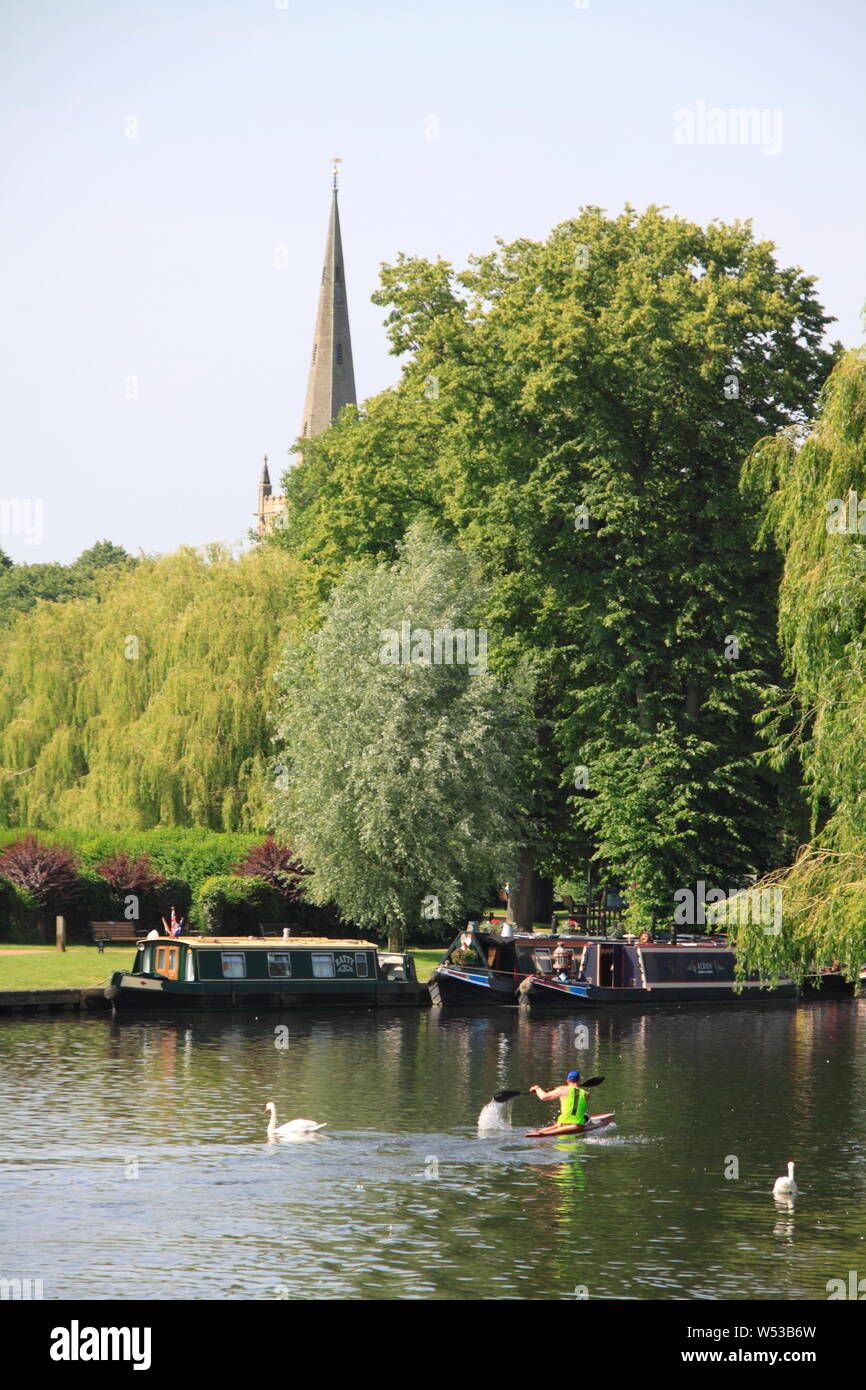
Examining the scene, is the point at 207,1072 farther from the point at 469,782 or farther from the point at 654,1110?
the point at 469,782

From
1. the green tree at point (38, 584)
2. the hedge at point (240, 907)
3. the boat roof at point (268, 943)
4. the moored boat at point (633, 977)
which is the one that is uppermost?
the green tree at point (38, 584)

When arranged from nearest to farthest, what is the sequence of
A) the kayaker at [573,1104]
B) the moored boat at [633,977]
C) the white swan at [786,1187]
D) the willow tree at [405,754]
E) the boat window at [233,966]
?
the white swan at [786,1187]
the kayaker at [573,1104]
the boat window at [233,966]
the moored boat at [633,977]
the willow tree at [405,754]

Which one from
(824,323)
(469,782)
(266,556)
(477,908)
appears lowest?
(477,908)

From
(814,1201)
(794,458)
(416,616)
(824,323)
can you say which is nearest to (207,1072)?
(814,1201)

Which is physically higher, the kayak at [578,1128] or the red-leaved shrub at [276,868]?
the red-leaved shrub at [276,868]

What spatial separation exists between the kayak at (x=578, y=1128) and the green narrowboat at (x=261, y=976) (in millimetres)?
18243

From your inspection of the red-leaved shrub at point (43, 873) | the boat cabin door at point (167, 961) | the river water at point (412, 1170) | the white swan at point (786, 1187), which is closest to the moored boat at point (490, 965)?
the river water at point (412, 1170)

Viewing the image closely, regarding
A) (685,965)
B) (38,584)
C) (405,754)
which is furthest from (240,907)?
(38,584)

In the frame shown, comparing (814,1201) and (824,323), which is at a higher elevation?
(824,323)

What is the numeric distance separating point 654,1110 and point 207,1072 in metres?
9.50

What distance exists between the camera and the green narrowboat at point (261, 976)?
46.7 m

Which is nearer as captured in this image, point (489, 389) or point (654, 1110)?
point (654, 1110)

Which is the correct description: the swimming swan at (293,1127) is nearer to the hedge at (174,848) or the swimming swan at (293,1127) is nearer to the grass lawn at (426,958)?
the grass lawn at (426,958)

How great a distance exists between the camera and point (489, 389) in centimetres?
5609
